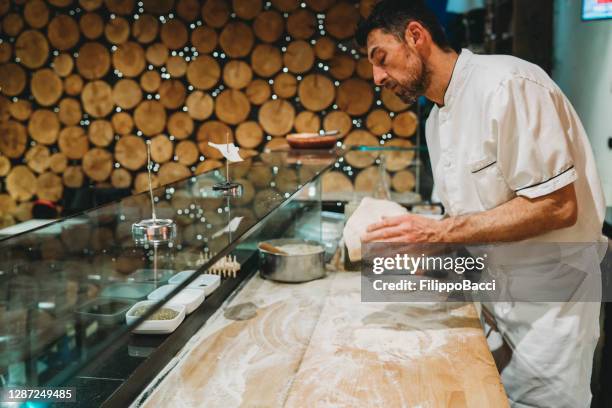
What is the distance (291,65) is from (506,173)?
4292mm

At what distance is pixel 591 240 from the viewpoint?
74.4 inches

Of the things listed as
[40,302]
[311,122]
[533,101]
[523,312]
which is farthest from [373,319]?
[311,122]

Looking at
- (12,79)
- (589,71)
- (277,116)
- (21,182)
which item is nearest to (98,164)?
(21,182)

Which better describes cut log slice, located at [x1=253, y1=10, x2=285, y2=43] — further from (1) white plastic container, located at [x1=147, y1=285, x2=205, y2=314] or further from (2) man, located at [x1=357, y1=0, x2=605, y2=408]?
(1) white plastic container, located at [x1=147, y1=285, x2=205, y2=314]

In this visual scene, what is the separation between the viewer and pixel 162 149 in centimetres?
611

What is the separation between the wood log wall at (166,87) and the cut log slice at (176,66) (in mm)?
11

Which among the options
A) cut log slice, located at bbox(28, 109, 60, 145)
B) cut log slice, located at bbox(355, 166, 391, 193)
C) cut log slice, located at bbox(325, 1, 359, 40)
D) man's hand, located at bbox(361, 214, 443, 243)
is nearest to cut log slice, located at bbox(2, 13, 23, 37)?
cut log slice, located at bbox(28, 109, 60, 145)

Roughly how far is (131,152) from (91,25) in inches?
56.8

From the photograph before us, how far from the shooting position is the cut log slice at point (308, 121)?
5809mm

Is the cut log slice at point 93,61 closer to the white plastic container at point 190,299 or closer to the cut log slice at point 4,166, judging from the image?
the cut log slice at point 4,166

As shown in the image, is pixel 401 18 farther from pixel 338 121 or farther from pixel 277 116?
pixel 277 116

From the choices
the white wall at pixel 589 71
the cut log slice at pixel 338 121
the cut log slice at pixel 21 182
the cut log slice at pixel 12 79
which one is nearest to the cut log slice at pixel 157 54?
the cut log slice at pixel 12 79

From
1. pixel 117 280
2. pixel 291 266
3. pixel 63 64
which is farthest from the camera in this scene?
pixel 63 64

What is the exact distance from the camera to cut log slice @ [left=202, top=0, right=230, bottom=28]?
573 cm
